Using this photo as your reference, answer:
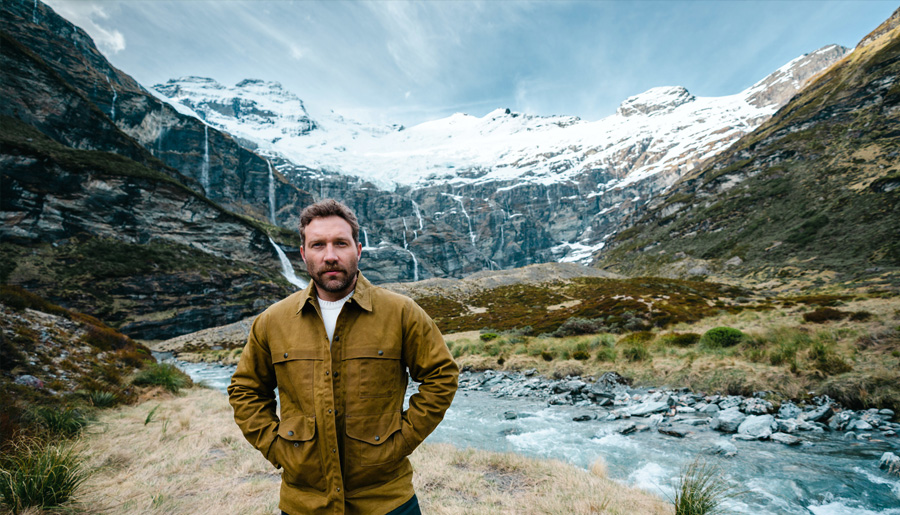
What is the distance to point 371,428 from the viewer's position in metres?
2.24

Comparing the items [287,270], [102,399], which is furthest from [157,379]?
[287,270]

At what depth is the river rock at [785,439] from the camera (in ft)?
23.3

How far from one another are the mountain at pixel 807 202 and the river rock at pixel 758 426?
48424mm

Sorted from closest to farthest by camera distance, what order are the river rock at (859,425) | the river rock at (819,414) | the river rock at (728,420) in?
the river rock at (859,425) → the river rock at (819,414) → the river rock at (728,420)

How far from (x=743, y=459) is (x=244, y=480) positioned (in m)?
9.15

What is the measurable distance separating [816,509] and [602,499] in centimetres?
351

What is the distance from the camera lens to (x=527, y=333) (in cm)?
2641

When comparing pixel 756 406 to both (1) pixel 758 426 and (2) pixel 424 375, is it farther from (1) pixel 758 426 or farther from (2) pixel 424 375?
(2) pixel 424 375

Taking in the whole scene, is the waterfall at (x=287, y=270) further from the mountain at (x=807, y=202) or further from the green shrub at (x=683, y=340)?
the mountain at (x=807, y=202)

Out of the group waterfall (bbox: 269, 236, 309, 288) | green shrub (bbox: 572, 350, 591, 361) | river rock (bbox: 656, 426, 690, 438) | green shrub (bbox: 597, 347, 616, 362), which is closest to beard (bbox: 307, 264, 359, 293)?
river rock (bbox: 656, 426, 690, 438)

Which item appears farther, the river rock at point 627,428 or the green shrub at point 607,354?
the green shrub at point 607,354

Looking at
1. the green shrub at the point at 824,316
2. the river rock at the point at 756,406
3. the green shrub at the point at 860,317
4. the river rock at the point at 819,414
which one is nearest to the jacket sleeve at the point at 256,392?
the river rock at the point at 756,406

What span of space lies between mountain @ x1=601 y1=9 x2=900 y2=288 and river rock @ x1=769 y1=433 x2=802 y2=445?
49.0 metres

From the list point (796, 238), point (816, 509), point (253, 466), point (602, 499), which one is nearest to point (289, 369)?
point (602, 499)
